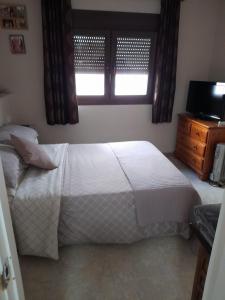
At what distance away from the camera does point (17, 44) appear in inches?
123

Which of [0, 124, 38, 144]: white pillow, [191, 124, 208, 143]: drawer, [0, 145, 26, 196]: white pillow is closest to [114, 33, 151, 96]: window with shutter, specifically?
[191, 124, 208, 143]: drawer

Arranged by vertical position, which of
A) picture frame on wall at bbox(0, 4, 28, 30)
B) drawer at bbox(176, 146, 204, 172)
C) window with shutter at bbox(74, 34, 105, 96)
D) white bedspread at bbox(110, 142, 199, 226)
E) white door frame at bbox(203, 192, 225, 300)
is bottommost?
drawer at bbox(176, 146, 204, 172)

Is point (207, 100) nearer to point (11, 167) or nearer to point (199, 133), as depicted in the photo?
point (199, 133)

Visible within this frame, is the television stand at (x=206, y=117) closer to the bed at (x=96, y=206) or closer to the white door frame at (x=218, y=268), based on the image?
the bed at (x=96, y=206)

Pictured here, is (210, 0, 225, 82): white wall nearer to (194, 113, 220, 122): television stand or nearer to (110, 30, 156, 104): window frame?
(194, 113, 220, 122): television stand

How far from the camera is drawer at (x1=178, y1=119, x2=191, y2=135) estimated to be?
3.49 meters

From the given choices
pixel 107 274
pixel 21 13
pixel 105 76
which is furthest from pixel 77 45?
pixel 107 274

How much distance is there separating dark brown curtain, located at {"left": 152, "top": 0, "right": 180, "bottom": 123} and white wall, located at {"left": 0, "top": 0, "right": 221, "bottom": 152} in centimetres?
17

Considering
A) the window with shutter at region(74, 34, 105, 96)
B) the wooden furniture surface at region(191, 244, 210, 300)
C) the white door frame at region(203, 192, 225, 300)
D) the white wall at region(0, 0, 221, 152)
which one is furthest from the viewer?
the window with shutter at region(74, 34, 105, 96)

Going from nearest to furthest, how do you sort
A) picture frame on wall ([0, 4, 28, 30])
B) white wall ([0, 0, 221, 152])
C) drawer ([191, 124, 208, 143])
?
1. picture frame on wall ([0, 4, 28, 30])
2. drawer ([191, 124, 208, 143])
3. white wall ([0, 0, 221, 152])

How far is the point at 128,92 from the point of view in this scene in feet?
12.1

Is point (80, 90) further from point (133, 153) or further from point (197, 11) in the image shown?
point (197, 11)

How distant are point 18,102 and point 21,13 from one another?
1.19 m

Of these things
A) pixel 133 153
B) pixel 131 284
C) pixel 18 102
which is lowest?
pixel 131 284
